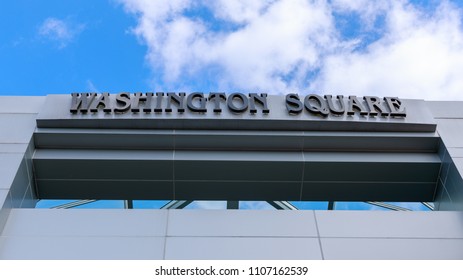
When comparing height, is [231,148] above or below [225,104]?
below

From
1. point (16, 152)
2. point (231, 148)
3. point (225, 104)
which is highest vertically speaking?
point (225, 104)

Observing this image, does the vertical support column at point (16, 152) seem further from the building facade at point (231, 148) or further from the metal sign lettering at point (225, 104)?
the metal sign lettering at point (225, 104)

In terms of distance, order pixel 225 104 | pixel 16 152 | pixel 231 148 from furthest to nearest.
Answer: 1. pixel 225 104
2. pixel 231 148
3. pixel 16 152

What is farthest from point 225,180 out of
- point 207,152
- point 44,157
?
point 44,157

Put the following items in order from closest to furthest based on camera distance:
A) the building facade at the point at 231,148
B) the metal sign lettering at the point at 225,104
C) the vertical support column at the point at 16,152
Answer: the vertical support column at the point at 16,152
the building facade at the point at 231,148
the metal sign lettering at the point at 225,104

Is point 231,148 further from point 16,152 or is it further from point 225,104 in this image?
point 16,152

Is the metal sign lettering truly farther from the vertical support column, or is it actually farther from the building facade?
the vertical support column

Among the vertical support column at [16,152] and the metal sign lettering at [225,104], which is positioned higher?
the metal sign lettering at [225,104]

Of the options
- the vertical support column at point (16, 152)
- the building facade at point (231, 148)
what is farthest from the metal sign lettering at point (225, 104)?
the vertical support column at point (16, 152)

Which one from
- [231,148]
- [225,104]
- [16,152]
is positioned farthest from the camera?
[225,104]

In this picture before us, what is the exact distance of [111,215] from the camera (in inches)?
423

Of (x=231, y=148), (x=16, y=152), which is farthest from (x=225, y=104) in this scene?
(x=16, y=152)

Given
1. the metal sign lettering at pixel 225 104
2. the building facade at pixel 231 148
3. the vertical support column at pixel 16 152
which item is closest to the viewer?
the vertical support column at pixel 16 152

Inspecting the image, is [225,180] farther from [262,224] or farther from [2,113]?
[2,113]
